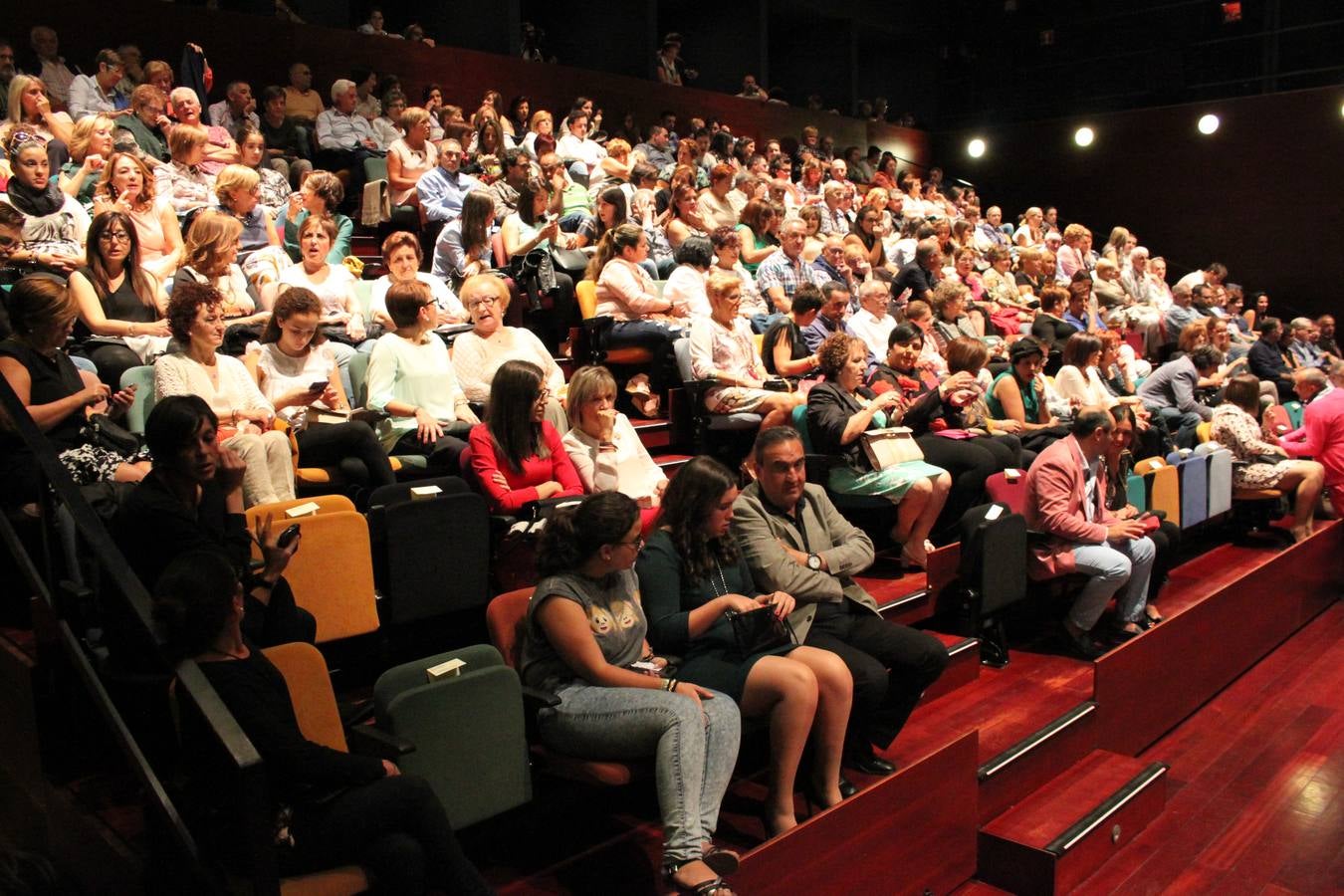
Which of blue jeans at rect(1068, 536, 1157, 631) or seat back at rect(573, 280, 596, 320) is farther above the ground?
seat back at rect(573, 280, 596, 320)

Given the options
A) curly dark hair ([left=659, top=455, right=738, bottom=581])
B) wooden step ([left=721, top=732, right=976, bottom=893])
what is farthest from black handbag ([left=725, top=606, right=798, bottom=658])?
wooden step ([left=721, top=732, right=976, bottom=893])

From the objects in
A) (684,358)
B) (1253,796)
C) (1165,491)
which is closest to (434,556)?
(684,358)

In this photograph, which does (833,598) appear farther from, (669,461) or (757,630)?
(669,461)

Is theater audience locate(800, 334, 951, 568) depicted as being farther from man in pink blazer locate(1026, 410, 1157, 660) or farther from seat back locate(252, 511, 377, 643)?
seat back locate(252, 511, 377, 643)

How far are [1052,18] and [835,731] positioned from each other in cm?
1123

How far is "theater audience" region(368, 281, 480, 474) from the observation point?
3.41m

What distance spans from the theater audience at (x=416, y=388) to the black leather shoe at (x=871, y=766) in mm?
1494

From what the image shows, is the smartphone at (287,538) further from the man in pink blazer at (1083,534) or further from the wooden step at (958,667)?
the man in pink blazer at (1083,534)

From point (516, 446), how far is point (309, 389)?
0.70 metres

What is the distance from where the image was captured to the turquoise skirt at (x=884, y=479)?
3.84 m

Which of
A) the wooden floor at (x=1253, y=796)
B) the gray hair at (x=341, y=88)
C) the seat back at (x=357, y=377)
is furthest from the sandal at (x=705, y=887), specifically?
the gray hair at (x=341, y=88)

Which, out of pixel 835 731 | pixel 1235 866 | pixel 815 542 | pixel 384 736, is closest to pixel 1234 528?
pixel 1235 866

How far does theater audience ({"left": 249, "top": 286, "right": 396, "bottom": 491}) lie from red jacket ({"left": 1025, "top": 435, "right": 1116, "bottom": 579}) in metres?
2.24

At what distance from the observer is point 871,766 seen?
9.00 feet
